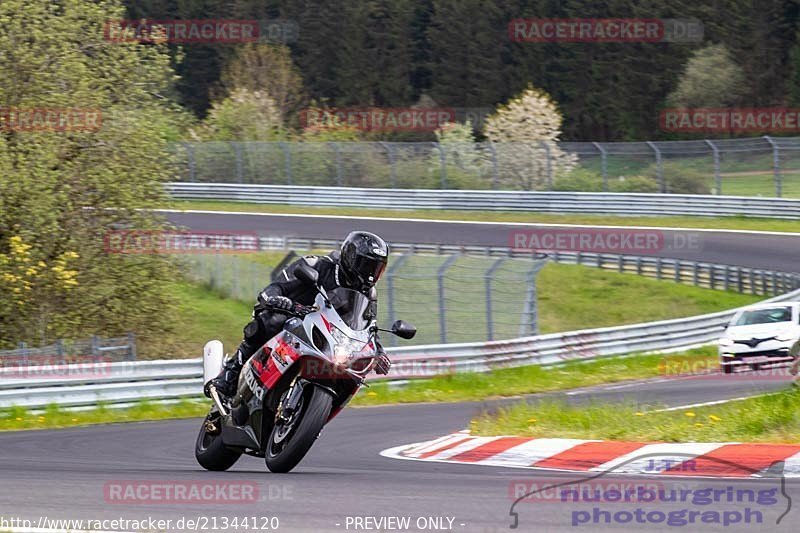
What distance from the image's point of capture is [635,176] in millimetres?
41750

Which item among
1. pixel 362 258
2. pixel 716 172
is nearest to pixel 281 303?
pixel 362 258

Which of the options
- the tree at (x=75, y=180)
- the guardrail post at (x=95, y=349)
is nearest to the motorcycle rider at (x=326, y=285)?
the guardrail post at (x=95, y=349)

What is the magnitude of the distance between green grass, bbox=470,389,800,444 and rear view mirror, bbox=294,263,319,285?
9.85ft

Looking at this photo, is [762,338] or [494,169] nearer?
[762,338]

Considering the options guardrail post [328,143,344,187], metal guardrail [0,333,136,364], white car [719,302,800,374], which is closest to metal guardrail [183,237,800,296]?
white car [719,302,800,374]

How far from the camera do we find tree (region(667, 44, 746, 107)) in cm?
6744

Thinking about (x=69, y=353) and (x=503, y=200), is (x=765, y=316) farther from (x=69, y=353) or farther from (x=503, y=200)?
(x=503, y=200)

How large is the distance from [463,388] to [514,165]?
77.3 feet

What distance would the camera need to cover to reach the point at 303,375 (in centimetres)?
838

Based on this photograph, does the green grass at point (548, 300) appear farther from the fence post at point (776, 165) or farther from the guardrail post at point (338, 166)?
the guardrail post at point (338, 166)

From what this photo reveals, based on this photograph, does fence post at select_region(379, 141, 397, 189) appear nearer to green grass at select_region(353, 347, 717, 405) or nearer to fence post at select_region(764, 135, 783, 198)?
fence post at select_region(764, 135, 783, 198)

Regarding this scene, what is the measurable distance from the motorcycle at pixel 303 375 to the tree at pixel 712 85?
61.9m

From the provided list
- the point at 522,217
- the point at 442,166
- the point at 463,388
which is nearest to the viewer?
the point at 463,388

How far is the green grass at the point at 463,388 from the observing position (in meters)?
16.6
